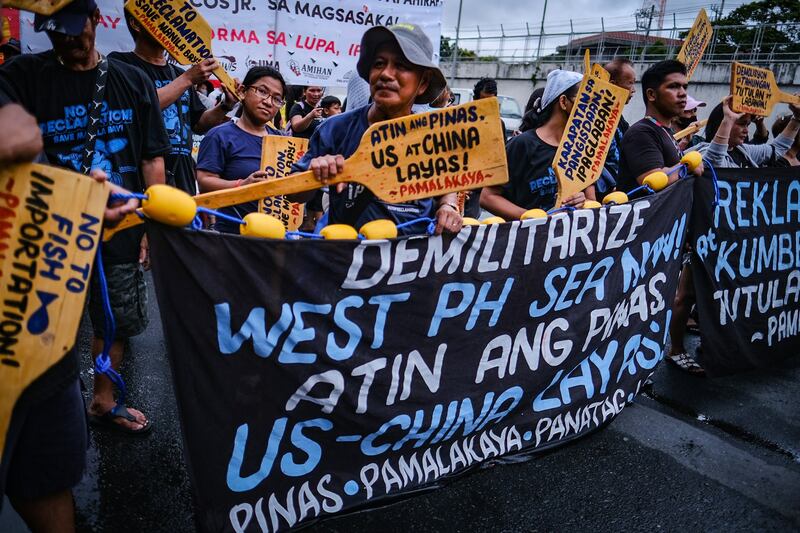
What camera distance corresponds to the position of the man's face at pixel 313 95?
20.3 ft

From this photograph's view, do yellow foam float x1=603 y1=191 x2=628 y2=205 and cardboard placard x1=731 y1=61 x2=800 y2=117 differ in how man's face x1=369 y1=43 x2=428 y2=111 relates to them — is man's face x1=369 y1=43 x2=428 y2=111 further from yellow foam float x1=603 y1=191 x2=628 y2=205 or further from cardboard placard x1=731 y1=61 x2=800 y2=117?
cardboard placard x1=731 y1=61 x2=800 y2=117

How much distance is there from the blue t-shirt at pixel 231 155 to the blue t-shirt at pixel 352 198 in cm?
108

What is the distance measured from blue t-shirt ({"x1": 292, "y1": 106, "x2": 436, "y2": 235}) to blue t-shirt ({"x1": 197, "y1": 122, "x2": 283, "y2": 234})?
108cm

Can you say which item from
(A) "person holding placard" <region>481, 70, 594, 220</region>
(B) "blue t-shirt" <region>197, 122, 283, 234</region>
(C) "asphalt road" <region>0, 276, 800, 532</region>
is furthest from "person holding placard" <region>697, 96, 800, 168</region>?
(B) "blue t-shirt" <region>197, 122, 283, 234</region>

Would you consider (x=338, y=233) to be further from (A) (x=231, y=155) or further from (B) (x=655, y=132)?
(B) (x=655, y=132)

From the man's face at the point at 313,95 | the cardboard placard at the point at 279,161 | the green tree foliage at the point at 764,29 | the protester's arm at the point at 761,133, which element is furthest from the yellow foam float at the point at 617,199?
the green tree foliage at the point at 764,29

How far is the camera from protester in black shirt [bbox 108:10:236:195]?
296 centimetres

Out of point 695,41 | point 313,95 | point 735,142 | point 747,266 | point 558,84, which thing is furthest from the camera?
point 313,95

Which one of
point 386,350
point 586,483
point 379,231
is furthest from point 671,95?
point 386,350

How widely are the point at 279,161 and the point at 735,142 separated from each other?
334cm

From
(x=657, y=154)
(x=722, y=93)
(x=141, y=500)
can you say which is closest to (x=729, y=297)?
(x=657, y=154)

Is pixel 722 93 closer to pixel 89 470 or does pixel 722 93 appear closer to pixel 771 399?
pixel 771 399

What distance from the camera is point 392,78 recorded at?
7.23 ft

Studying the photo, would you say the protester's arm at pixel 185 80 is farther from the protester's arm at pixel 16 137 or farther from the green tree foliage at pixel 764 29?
the green tree foliage at pixel 764 29
